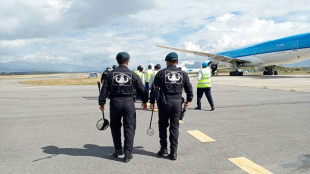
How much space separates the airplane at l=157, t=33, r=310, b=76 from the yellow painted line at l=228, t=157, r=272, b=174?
25.3 m

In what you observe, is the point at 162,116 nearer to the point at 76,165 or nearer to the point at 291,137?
the point at 76,165

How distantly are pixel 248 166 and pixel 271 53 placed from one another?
28.3 m

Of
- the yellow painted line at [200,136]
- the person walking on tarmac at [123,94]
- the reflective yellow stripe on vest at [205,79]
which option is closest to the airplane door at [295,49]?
the reflective yellow stripe on vest at [205,79]

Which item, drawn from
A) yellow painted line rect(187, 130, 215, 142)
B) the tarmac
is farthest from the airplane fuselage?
yellow painted line rect(187, 130, 215, 142)

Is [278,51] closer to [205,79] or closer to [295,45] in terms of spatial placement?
[295,45]

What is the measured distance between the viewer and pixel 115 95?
14.1ft

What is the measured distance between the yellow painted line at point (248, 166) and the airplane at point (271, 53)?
2532 centimetres

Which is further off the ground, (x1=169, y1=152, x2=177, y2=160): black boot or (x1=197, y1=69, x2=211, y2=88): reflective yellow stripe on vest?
(x1=197, y1=69, x2=211, y2=88): reflective yellow stripe on vest

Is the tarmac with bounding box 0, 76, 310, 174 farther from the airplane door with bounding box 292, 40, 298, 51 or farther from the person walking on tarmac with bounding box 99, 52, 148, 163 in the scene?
the airplane door with bounding box 292, 40, 298, 51

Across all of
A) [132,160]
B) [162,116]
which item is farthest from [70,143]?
[162,116]

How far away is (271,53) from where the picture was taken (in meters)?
28.8

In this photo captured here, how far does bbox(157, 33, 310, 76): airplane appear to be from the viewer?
25.5 metres

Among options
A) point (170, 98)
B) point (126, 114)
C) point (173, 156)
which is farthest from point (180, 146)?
point (126, 114)

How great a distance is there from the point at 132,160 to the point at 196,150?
126 centimetres
